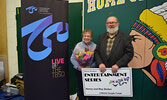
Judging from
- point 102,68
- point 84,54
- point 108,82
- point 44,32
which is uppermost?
point 44,32

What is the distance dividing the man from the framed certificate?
0.08 m

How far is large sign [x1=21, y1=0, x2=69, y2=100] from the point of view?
6.29 ft

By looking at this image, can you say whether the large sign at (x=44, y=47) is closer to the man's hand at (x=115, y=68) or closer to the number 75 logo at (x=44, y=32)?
the number 75 logo at (x=44, y=32)

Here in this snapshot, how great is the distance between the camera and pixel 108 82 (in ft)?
5.80

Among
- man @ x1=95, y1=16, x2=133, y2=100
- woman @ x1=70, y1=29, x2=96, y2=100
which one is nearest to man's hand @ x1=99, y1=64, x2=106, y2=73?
man @ x1=95, y1=16, x2=133, y2=100

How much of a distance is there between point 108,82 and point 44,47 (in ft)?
3.52

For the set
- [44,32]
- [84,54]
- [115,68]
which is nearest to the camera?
[115,68]

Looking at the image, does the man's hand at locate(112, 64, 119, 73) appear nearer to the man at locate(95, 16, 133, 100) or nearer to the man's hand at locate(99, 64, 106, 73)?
the man at locate(95, 16, 133, 100)

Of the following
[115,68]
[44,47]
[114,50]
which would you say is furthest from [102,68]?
[44,47]

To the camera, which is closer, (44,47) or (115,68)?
(115,68)

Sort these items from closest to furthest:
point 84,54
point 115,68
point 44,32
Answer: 1. point 115,68
2. point 84,54
3. point 44,32

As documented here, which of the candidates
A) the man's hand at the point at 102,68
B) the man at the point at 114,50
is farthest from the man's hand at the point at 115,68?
the man's hand at the point at 102,68

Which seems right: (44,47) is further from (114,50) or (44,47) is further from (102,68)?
(114,50)

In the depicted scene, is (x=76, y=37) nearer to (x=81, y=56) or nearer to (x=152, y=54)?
(x=81, y=56)
